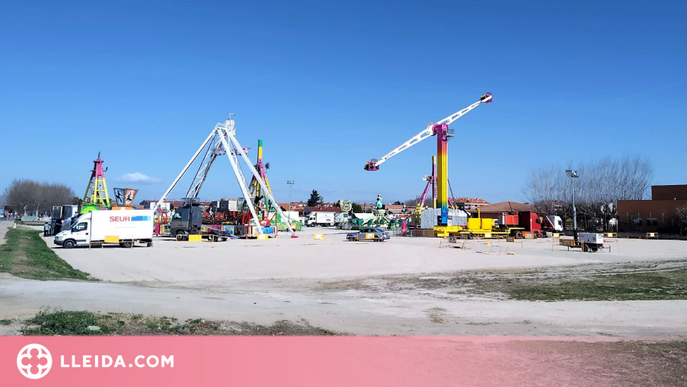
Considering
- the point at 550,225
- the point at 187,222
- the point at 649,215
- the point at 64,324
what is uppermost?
the point at 649,215

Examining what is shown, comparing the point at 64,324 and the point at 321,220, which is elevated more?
the point at 321,220

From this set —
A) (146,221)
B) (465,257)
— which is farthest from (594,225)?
(146,221)

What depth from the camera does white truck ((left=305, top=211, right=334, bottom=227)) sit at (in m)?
128

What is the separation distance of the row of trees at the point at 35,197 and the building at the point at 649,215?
131361 millimetres

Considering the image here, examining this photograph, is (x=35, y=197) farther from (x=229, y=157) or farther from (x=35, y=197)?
(x=229, y=157)

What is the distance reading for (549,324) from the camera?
11.9 m

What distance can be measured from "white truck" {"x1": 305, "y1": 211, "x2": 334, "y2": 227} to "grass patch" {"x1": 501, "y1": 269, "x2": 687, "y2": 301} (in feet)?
348

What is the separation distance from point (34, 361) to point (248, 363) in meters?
3.20

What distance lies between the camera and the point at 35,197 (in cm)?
13950

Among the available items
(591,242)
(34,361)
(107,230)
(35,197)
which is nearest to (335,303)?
(34,361)

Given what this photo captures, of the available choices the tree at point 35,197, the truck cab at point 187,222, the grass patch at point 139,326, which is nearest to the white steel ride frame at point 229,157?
the truck cab at point 187,222

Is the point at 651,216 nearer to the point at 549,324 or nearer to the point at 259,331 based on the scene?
the point at 549,324

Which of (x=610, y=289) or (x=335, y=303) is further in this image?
(x=610, y=289)

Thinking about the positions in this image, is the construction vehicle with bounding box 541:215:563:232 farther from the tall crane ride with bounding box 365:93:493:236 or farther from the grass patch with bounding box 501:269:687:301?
the grass patch with bounding box 501:269:687:301
